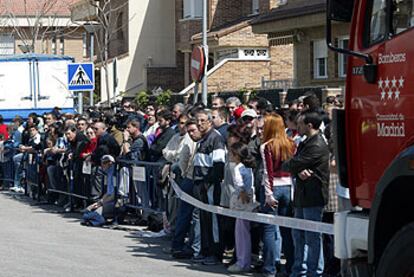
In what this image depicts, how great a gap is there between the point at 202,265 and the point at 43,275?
2.33 m

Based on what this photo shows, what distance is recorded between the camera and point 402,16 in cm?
728

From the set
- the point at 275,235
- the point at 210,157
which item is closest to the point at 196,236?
the point at 210,157

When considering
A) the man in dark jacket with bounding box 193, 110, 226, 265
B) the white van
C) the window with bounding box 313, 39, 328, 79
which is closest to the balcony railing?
the window with bounding box 313, 39, 328, 79

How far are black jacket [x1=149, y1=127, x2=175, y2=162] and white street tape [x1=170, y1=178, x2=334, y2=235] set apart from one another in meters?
1.77

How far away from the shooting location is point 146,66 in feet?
156

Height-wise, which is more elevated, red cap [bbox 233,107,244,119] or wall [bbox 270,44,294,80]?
wall [bbox 270,44,294,80]

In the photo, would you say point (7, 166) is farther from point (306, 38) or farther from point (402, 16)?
point (402, 16)

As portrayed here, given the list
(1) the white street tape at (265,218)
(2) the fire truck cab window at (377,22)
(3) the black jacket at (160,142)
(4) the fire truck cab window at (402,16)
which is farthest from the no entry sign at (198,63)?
(4) the fire truck cab window at (402,16)

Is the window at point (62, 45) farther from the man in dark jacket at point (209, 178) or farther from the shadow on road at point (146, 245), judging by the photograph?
the man in dark jacket at point (209, 178)

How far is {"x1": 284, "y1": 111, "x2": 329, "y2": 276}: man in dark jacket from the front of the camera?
458 inches

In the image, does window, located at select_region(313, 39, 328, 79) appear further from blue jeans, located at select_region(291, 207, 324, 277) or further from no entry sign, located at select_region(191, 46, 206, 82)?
blue jeans, located at select_region(291, 207, 324, 277)

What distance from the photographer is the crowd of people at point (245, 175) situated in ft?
38.5

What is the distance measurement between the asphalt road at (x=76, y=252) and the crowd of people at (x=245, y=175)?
485mm

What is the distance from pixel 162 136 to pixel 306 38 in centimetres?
1530
